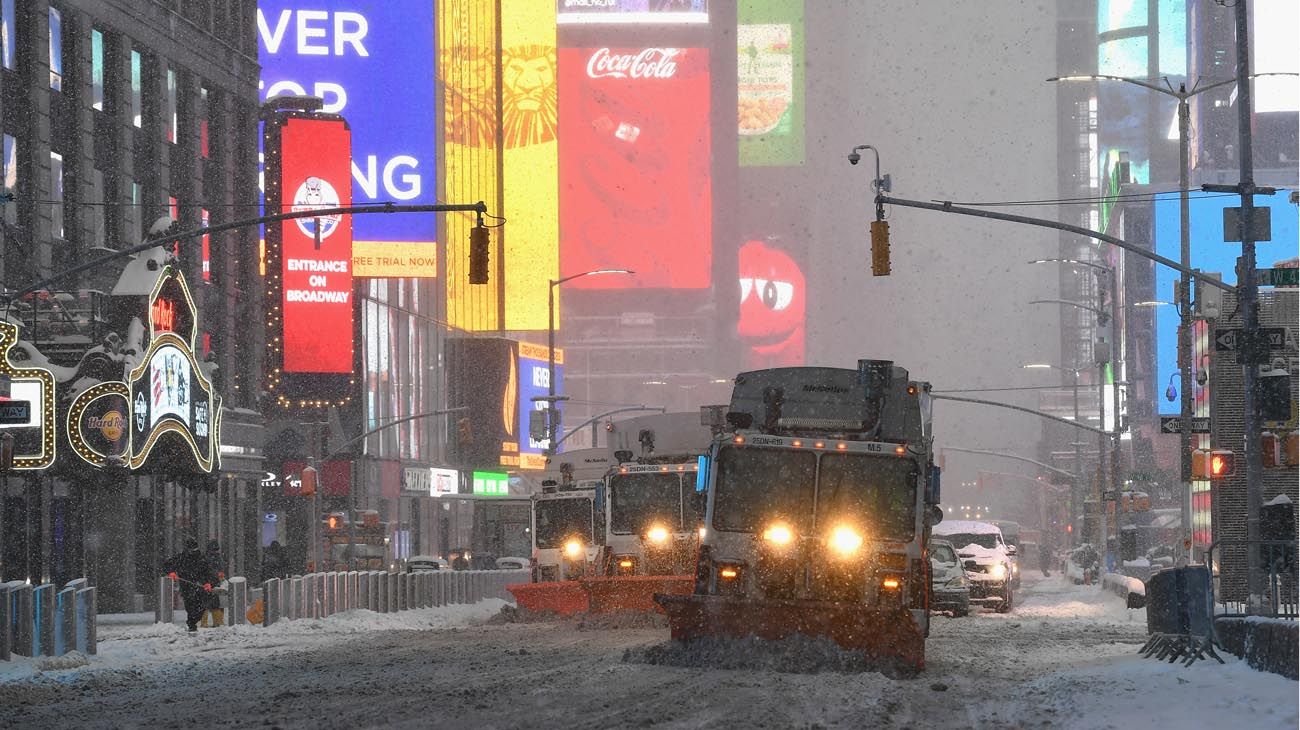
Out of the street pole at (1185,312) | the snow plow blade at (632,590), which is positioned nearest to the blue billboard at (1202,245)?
the street pole at (1185,312)

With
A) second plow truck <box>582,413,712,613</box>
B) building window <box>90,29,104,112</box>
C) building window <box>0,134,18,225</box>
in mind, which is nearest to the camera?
second plow truck <box>582,413,712,613</box>

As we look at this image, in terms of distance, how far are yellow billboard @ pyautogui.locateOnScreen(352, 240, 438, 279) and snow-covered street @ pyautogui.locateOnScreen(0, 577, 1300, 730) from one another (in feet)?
186

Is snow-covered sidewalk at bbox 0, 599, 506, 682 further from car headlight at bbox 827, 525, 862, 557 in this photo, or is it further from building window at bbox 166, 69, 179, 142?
building window at bbox 166, 69, 179, 142

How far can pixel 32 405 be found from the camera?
37.6 metres

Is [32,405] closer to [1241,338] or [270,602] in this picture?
[270,602]

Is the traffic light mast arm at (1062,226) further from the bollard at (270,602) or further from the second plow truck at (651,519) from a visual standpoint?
the bollard at (270,602)

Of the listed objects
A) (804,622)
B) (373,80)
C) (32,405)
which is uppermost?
(373,80)

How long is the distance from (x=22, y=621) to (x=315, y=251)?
136 ft

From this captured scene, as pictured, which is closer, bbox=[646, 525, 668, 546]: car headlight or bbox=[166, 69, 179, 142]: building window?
bbox=[646, 525, 668, 546]: car headlight

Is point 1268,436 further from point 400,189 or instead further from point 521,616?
point 400,189

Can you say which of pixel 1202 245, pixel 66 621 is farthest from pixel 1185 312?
pixel 1202 245

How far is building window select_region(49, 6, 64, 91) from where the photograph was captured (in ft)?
159

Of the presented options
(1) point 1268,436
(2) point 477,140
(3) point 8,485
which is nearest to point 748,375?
(1) point 1268,436

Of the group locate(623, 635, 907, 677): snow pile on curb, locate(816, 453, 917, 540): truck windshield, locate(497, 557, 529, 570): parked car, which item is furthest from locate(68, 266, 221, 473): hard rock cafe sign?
locate(816, 453, 917, 540): truck windshield
